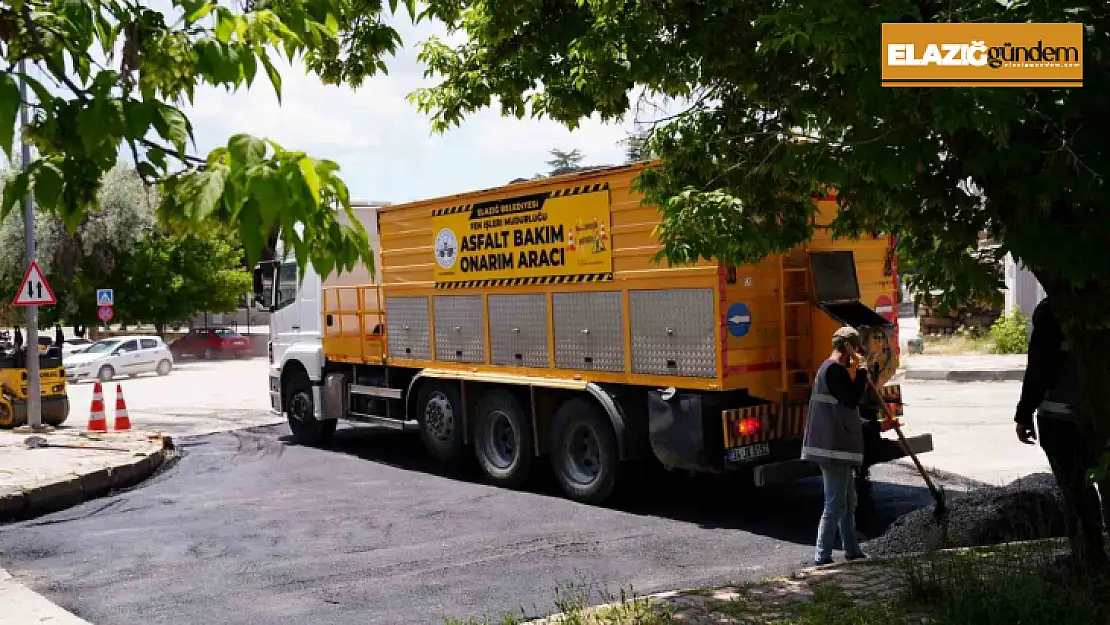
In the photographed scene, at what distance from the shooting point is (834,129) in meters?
6.18

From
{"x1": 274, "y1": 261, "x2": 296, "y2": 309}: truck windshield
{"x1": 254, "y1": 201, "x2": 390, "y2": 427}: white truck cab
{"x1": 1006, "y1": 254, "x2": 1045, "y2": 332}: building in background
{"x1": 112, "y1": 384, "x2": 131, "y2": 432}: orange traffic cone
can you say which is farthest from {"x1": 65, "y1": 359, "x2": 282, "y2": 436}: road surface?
{"x1": 1006, "y1": 254, "x2": 1045, "y2": 332}: building in background

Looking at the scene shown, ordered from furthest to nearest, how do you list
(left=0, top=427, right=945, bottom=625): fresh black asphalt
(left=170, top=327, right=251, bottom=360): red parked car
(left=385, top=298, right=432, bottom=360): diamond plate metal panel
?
(left=170, top=327, right=251, bottom=360): red parked car
(left=385, top=298, right=432, bottom=360): diamond plate metal panel
(left=0, top=427, right=945, bottom=625): fresh black asphalt

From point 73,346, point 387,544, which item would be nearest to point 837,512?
point 387,544

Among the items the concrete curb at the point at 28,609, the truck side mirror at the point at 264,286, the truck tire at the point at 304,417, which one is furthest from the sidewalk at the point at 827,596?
the truck side mirror at the point at 264,286

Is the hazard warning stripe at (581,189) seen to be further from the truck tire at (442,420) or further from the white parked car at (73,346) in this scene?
the white parked car at (73,346)

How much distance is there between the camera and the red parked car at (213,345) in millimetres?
46906

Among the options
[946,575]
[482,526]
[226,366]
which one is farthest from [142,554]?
[226,366]

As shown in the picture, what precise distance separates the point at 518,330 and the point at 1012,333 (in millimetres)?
16081

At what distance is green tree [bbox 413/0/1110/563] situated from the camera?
474cm

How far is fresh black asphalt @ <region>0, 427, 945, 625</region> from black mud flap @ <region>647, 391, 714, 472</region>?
58 cm

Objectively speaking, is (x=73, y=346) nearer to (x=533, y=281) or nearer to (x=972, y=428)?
(x=533, y=281)

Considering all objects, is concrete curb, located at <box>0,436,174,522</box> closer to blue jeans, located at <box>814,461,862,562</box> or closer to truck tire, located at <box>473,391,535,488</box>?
truck tire, located at <box>473,391,535,488</box>

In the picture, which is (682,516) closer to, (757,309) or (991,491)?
(757,309)

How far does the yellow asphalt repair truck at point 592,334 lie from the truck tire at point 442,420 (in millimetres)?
24
